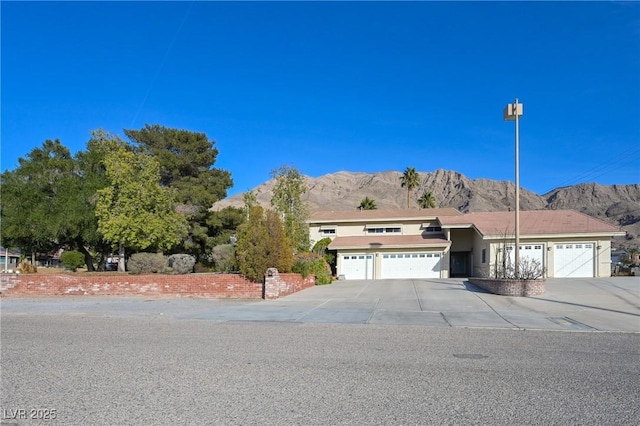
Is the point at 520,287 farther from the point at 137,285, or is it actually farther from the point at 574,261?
the point at 137,285

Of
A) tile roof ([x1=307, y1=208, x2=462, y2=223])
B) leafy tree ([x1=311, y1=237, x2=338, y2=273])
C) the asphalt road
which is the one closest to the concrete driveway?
the asphalt road

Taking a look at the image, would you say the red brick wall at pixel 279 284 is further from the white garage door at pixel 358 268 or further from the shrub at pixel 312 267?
the white garage door at pixel 358 268

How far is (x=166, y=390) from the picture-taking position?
19.4ft

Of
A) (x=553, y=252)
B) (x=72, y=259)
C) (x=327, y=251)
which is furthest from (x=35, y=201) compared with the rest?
(x=553, y=252)

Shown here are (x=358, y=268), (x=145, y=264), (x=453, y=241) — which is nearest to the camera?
(x=145, y=264)

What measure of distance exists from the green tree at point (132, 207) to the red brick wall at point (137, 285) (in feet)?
13.0

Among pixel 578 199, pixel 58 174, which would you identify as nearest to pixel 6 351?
pixel 58 174

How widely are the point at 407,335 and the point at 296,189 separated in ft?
81.5

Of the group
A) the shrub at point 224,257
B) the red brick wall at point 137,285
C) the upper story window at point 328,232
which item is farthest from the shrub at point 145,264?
the upper story window at point 328,232

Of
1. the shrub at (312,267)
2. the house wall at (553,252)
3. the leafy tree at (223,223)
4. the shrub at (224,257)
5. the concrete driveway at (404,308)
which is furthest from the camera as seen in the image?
the leafy tree at (223,223)

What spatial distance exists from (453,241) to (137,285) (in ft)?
85.0

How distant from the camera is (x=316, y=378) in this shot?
21.6 ft

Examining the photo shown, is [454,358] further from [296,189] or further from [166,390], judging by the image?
[296,189]

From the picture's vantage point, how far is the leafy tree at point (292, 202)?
33688 millimetres
